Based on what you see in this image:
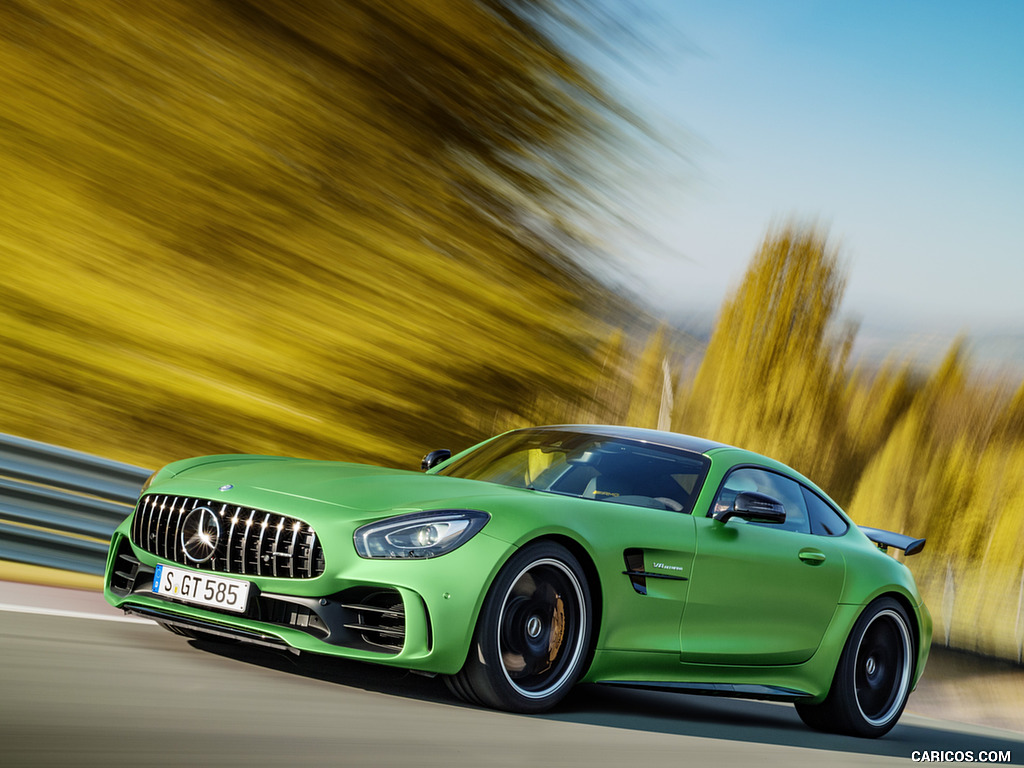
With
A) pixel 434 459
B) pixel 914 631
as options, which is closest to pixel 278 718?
pixel 434 459

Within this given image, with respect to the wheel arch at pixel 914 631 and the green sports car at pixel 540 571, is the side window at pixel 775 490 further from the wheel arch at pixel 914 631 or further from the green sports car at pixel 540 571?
the wheel arch at pixel 914 631

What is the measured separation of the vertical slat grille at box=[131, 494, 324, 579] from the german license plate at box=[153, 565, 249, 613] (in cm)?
5

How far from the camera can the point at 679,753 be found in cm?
465

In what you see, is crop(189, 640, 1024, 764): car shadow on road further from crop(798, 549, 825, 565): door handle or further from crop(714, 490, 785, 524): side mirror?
crop(714, 490, 785, 524): side mirror

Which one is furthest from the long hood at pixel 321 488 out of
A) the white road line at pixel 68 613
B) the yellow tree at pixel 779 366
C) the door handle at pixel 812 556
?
the yellow tree at pixel 779 366

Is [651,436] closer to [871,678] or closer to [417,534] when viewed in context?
[871,678]

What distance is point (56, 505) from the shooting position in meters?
6.95

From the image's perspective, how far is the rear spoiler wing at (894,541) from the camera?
22.9 ft

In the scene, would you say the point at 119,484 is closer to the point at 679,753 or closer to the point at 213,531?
the point at 213,531

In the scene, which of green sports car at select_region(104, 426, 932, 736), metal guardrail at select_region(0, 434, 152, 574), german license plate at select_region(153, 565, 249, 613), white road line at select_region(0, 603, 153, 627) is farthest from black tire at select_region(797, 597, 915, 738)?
metal guardrail at select_region(0, 434, 152, 574)

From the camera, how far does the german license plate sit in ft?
15.2

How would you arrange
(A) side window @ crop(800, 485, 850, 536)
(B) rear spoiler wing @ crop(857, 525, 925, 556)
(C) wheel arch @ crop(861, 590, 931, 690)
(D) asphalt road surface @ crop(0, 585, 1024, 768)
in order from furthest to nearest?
(B) rear spoiler wing @ crop(857, 525, 925, 556), (C) wheel arch @ crop(861, 590, 931, 690), (A) side window @ crop(800, 485, 850, 536), (D) asphalt road surface @ crop(0, 585, 1024, 768)

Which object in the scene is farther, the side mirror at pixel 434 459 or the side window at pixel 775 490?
the side mirror at pixel 434 459

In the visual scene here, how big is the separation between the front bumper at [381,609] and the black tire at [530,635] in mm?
92
